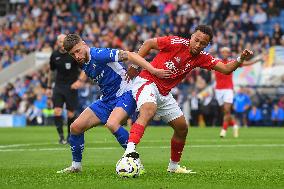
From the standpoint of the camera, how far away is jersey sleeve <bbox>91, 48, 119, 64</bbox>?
1198cm

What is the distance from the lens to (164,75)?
11.8m

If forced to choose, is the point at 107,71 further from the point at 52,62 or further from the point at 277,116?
the point at 277,116

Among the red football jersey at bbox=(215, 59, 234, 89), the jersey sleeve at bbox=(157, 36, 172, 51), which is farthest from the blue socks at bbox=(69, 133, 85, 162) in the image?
the red football jersey at bbox=(215, 59, 234, 89)

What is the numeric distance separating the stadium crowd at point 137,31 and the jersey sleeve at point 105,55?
67.3 ft

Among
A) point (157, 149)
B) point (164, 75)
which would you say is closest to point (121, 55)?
point (164, 75)

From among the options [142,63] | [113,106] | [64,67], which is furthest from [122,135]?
[64,67]

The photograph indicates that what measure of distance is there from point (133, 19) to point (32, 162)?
2682cm

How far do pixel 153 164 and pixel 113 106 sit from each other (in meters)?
2.20

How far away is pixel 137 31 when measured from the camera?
3962 centimetres

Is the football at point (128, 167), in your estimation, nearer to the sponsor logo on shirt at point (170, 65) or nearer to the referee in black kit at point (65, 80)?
the sponsor logo on shirt at point (170, 65)

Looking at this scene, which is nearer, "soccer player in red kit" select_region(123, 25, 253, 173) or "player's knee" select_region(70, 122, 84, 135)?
"soccer player in red kit" select_region(123, 25, 253, 173)

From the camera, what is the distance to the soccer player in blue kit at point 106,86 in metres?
12.0

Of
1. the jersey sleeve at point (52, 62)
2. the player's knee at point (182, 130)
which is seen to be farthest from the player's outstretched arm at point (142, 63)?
the jersey sleeve at point (52, 62)

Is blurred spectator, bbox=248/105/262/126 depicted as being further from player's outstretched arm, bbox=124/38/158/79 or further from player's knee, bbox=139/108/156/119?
player's knee, bbox=139/108/156/119
